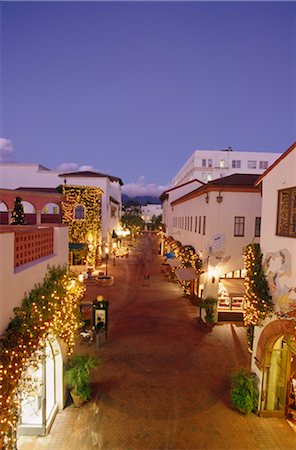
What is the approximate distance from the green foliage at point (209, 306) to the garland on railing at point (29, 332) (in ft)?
31.4

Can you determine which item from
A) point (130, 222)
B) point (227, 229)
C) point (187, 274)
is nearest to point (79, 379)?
point (187, 274)

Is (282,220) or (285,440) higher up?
(282,220)

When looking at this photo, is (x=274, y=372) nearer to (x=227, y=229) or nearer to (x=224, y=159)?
(x=227, y=229)

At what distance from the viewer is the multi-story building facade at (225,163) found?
6856 cm

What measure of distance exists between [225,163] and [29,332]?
223 feet

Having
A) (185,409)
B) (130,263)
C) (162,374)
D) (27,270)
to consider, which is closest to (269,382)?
(185,409)

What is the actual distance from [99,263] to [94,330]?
20.2m

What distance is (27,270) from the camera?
6.85 m

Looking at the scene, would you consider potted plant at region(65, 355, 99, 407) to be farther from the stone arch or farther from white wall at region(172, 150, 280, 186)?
white wall at region(172, 150, 280, 186)

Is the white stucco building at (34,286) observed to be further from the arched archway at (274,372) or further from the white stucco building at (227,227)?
the white stucco building at (227,227)

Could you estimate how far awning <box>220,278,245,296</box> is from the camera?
1558 centimetres

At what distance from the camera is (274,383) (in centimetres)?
945

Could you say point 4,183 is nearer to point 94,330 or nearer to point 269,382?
point 94,330

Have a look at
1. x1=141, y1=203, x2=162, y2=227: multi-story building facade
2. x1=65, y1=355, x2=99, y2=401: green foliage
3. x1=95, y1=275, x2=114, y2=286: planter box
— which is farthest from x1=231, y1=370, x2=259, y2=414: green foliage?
x1=141, y1=203, x2=162, y2=227: multi-story building facade
